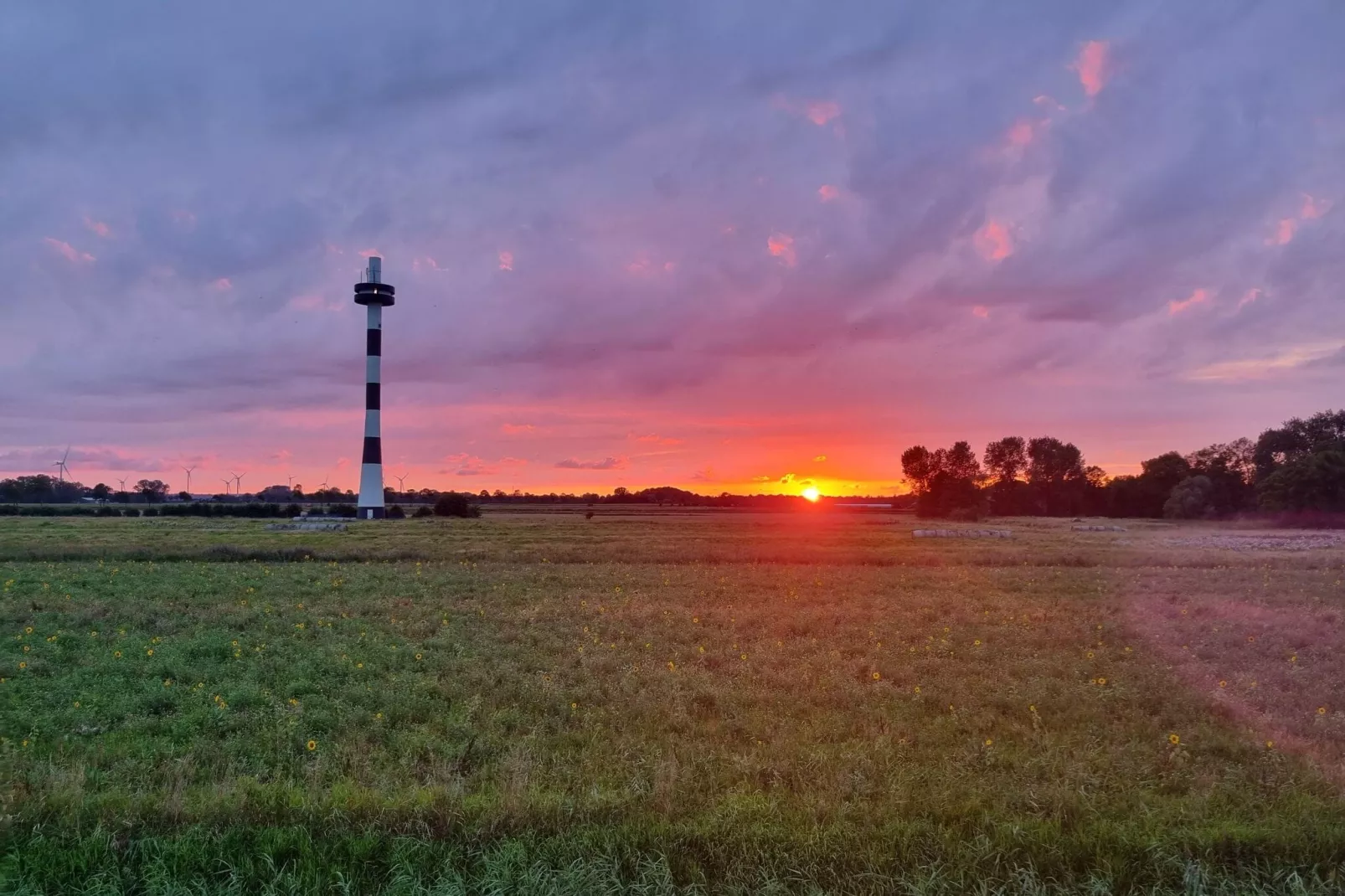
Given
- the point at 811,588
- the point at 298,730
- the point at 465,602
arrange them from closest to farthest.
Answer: the point at 298,730 → the point at 465,602 → the point at 811,588

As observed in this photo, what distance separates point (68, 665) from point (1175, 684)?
17.6 meters

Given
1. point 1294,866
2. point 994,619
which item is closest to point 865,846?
point 1294,866

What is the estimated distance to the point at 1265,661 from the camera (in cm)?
1353

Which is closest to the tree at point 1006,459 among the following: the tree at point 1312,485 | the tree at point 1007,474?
the tree at point 1007,474

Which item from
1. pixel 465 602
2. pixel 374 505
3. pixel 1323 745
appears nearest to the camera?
pixel 1323 745

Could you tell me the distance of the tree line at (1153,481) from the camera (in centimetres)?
7400

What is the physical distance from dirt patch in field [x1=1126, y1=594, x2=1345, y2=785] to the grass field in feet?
0.27

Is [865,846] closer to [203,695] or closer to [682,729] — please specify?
[682,729]

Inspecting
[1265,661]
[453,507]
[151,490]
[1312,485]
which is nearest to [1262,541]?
[1312,485]

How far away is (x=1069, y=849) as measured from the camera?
20.9 ft

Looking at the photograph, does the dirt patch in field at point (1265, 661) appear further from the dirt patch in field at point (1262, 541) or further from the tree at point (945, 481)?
the tree at point (945, 481)

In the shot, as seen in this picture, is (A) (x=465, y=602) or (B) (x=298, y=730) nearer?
(B) (x=298, y=730)

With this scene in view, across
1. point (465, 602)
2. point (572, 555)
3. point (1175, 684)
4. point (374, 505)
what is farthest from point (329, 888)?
point (374, 505)

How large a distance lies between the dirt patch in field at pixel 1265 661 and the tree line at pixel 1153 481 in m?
68.2
